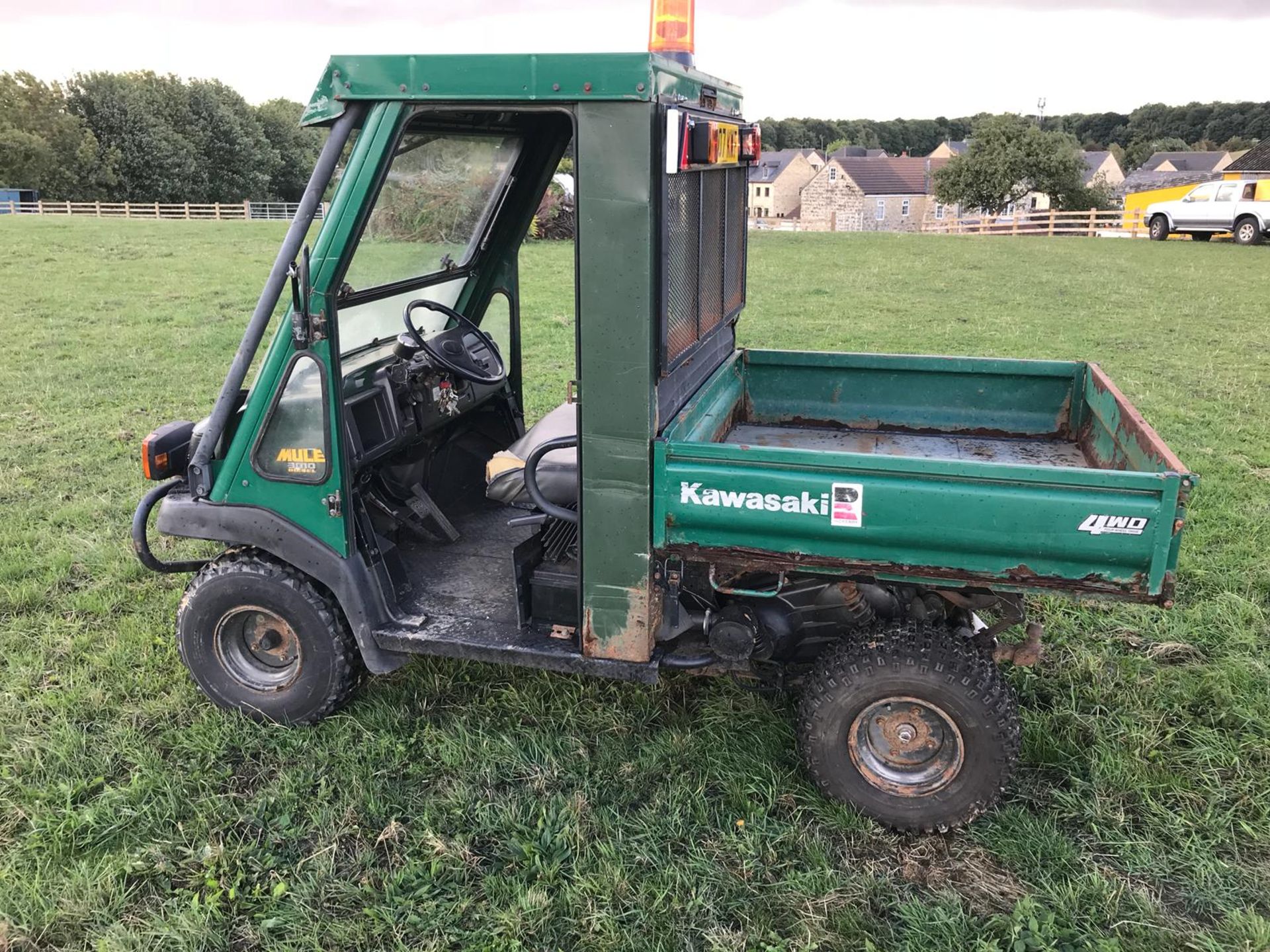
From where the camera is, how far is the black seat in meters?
3.41

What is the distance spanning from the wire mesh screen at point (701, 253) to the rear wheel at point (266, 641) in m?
1.51

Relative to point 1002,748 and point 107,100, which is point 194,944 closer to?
point 1002,748

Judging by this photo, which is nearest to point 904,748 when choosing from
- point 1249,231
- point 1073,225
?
point 1249,231

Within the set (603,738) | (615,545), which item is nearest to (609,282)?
A: (615,545)

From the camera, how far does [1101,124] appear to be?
105 metres

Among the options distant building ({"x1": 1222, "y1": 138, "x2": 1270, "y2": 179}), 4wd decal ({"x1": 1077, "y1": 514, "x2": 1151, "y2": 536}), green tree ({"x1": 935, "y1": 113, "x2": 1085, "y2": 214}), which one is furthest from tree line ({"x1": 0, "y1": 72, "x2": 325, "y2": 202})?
4wd decal ({"x1": 1077, "y1": 514, "x2": 1151, "y2": 536})

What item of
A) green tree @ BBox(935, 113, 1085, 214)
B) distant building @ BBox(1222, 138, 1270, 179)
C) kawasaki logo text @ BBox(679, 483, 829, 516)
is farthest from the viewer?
distant building @ BBox(1222, 138, 1270, 179)

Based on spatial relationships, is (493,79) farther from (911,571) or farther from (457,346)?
(911,571)

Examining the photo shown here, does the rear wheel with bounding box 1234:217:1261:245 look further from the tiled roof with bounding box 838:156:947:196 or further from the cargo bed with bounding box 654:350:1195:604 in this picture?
the tiled roof with bounding box 838:156:947:196

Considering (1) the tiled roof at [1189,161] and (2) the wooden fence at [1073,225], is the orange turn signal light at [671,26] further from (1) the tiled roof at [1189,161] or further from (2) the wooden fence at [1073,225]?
(1) the tiled roof at [1189,161]

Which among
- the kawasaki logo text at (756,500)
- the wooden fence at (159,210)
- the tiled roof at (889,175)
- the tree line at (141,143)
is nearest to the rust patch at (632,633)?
the kawasaki logo text at (756,500)

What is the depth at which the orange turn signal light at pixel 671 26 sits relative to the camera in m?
3.01

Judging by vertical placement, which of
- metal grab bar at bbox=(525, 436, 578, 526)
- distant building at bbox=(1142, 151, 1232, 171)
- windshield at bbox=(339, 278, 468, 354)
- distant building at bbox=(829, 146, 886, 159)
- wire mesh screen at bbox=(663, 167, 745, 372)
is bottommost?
metal grab bar at bbox=(525, 436, 578, 526)

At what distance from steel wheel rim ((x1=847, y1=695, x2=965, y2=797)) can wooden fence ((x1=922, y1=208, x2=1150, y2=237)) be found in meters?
26.4
